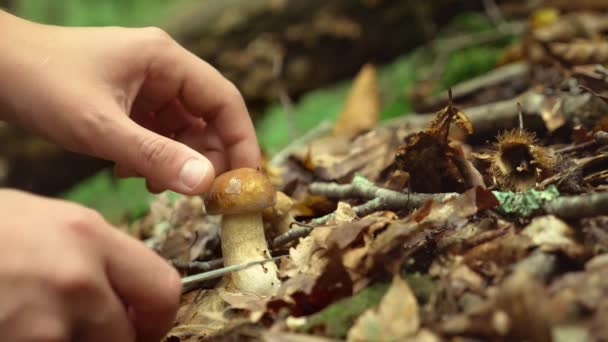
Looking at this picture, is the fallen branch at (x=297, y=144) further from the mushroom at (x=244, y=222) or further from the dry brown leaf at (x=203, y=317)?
the dry brown leaf at (x=203, y=317)

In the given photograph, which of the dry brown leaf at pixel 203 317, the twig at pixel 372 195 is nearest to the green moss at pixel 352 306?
the dry brown leaf at pixel 203 317

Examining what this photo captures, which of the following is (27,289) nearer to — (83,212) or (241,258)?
(83,212)

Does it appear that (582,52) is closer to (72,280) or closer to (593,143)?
(593,143)

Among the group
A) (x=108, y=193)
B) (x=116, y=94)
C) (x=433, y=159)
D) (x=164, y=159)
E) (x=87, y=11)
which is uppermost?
(x=87, y=11)

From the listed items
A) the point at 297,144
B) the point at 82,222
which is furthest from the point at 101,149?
the point at 297,144

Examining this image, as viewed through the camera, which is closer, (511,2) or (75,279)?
(75,279)

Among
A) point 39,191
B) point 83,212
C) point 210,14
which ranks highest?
point 210,14

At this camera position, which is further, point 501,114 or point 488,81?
point 488,81

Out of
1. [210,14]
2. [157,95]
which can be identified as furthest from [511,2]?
[157,95]
